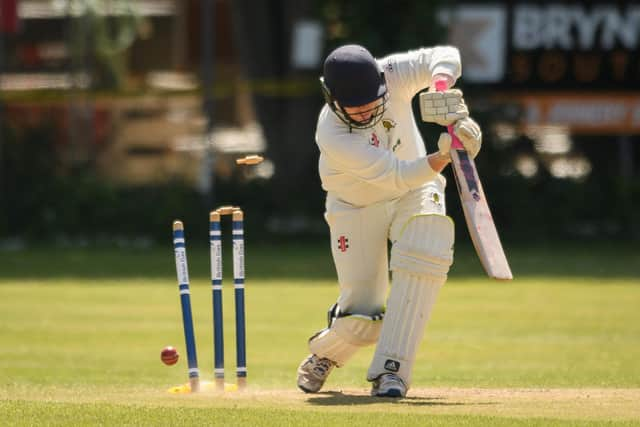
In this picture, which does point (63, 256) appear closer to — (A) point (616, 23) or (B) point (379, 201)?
(A) point (616, 23)

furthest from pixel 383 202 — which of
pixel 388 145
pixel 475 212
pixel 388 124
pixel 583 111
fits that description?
pixel 583 111

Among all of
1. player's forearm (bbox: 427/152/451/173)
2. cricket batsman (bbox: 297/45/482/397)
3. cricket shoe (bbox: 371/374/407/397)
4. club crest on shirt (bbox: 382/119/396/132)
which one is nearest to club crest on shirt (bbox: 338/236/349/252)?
cricket batsman (bbox: 297/45/482/397)

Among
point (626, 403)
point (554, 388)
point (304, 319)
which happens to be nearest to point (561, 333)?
point (304, 319)

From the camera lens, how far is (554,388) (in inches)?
323

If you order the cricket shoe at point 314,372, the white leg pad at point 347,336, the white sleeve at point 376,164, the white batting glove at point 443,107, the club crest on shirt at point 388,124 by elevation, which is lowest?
the cricket shoe at point 314,372

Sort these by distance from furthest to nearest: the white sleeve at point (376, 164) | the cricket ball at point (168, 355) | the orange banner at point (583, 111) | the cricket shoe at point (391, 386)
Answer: the orange banner at point (583, 111) → the cricket ball at point (168, 355) → the cricket shoe at point (391, 386) → the white sleeve at point (376, 164)

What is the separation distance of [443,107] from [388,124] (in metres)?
0.62

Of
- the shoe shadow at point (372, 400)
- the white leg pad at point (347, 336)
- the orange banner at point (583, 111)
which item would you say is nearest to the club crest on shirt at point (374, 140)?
the white leg pad at point (347, 336)

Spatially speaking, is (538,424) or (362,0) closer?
(538,424)

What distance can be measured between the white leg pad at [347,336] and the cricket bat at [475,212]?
868mm

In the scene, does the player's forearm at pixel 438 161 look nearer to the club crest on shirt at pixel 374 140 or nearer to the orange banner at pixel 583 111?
the club crest on shirt at pixel 374 140

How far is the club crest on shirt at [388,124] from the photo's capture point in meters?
7.43

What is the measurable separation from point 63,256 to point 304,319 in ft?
19.3

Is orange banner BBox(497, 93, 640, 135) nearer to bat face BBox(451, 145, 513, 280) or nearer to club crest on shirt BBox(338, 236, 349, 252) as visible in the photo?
club crest on shirt BBox(338, 236, 349, 252)
